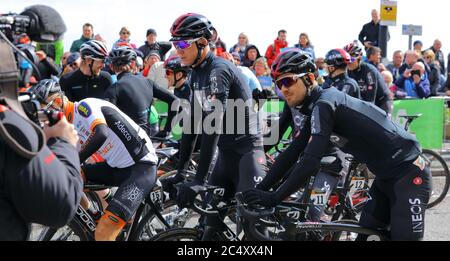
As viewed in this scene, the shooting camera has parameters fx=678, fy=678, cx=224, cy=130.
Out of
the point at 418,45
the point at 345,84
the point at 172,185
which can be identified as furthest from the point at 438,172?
the point at 418,45

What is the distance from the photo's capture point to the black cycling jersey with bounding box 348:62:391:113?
31.4 ft

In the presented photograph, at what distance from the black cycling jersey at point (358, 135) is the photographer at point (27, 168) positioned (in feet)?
6.23

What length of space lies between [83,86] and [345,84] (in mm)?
3333

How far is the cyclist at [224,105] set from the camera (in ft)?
17.7

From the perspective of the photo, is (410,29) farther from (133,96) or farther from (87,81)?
(133,96)

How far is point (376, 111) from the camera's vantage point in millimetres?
4566

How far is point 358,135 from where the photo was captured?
4430 mm

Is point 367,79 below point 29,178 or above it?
below

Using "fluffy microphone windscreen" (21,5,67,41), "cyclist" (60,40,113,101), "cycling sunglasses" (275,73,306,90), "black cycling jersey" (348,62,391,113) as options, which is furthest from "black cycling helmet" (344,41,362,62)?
"fluffy microphone windscreen" (21,5,67,41)

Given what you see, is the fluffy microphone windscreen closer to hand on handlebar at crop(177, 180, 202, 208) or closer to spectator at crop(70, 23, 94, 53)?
hand on handlebar at crop(177, 180, 202, 208)

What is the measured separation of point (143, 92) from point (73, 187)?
18.1 ft

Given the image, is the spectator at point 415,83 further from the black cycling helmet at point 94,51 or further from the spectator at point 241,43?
the black cycling helmet at point 94,51

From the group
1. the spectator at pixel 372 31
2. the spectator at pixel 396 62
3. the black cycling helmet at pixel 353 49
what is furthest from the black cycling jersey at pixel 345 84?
the spectator at pixel 372 31

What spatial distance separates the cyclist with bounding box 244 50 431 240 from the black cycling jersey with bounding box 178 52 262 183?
0.96 meters
